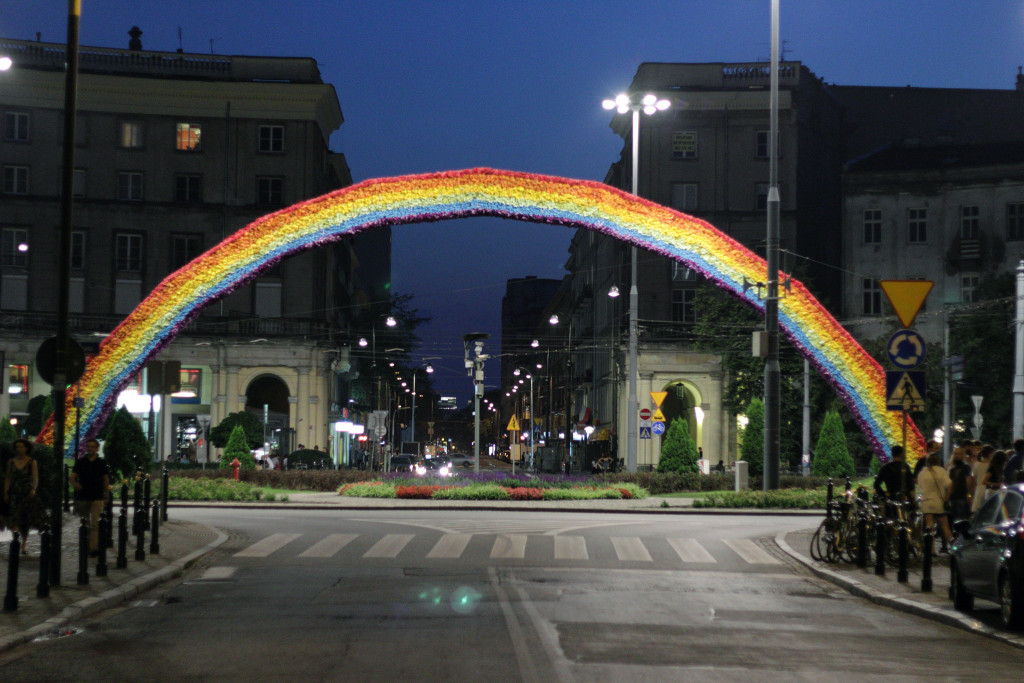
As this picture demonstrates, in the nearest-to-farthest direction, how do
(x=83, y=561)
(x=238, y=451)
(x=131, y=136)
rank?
→ (x=83, y=561), (x=238, y=451), (x=131, y=136)

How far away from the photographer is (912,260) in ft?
214

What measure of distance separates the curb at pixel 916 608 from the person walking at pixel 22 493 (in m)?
10.6

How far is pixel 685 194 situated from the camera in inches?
2697

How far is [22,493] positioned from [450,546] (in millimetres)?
7446

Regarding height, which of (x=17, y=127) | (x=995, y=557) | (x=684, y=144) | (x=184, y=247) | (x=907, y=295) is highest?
(x=17, y=127)

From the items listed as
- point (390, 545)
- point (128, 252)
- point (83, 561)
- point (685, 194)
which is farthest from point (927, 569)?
point (128, 252)

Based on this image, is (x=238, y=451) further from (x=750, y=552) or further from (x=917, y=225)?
(x=917, y=225)

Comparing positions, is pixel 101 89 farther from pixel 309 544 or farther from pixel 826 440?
pixel 309 544

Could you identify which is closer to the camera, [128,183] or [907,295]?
[907,295]

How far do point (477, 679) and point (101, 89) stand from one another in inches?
2525

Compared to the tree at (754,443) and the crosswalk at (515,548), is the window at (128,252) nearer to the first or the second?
the tree at (754,443)

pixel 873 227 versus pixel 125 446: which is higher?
pixel 873 227

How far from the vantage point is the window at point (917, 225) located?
2554 inches

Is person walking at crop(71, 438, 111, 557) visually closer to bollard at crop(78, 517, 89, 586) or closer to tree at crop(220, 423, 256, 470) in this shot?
bollard at crop(78, 517, 89, 586)
